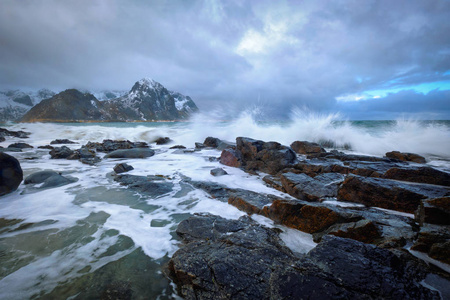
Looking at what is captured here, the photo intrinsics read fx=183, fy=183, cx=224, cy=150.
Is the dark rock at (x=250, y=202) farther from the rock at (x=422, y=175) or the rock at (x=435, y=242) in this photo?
the rock at (x=422, y=175)

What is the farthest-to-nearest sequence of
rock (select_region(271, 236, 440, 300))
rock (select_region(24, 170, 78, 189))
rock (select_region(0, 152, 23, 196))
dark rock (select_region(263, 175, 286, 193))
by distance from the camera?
rock (select_region(24, 170, 78, 189)) < dark rock (select_region(263, 175, 286, 193)) < rock (select_region(0, 152, 23, 196)) < rock (select_region(271, 236, 440, 300))

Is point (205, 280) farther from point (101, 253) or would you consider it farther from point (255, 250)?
point (101, 253)

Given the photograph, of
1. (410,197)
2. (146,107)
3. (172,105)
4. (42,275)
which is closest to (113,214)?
(42,275)

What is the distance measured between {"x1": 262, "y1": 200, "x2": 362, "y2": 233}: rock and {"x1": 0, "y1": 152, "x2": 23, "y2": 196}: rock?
699 centimetres

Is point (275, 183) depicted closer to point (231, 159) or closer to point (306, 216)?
point (306, 216)

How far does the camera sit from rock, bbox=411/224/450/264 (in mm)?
2262

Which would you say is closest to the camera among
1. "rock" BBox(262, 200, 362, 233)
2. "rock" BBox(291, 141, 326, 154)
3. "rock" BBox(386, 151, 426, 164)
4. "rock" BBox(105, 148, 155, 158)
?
"rock" BBox(262, 200, 362, 233)

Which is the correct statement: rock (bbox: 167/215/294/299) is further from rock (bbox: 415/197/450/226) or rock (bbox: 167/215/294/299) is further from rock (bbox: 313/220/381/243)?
rock (bbox: 415/197/450/226)

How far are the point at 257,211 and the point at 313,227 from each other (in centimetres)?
114

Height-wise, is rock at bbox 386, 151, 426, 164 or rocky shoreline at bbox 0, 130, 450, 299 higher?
rock at bbox 386, 151, 426, 164

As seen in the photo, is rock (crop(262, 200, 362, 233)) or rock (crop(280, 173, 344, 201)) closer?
rock (crop(262, 200, 362, 233))

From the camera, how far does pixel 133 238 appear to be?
3.33m

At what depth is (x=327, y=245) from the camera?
6.66 feet

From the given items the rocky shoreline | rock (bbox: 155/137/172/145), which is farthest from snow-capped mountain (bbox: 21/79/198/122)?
the rocky shoreline
